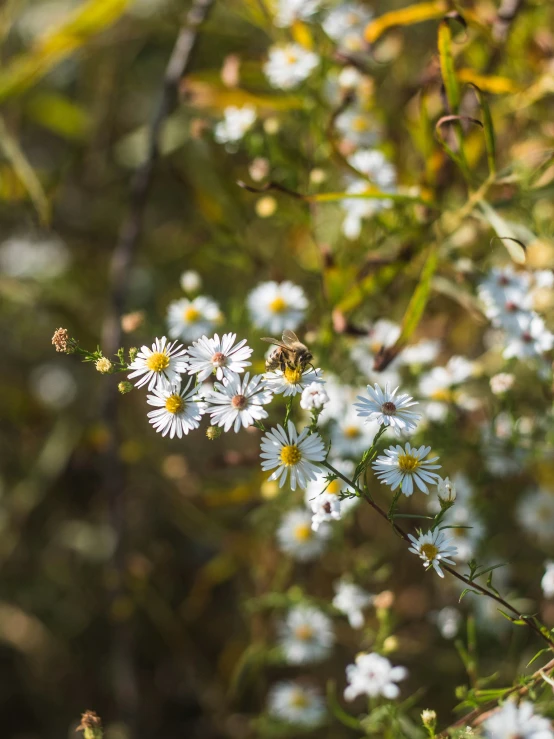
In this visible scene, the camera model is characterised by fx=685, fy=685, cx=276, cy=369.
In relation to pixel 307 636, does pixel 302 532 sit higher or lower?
higher

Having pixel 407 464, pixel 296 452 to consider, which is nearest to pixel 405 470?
pixel 407 464

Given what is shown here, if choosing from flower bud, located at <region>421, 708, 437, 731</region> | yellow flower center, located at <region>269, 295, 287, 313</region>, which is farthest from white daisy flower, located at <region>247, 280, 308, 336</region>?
flower bud, located at <region>421, 708, 437, 731</region>

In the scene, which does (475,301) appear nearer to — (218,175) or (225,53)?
(218,175)

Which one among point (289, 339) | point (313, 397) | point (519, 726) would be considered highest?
point (289, 339)

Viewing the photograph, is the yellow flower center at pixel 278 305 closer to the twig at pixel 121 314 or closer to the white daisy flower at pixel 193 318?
the white daisy flower at pixel 193 318

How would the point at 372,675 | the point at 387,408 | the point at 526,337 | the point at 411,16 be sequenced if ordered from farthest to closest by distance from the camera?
the point at 411,16, the point at 526,337, the point at 372,675, the point at 387,408

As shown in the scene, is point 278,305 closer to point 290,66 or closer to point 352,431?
point 352,431

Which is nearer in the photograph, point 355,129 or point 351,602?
point 351,602

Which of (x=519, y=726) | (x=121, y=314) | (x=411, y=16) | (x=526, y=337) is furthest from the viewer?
(x=121, y=314)

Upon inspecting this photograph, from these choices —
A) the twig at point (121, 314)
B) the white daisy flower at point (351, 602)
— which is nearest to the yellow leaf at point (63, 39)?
the twig at point (121, 314)
